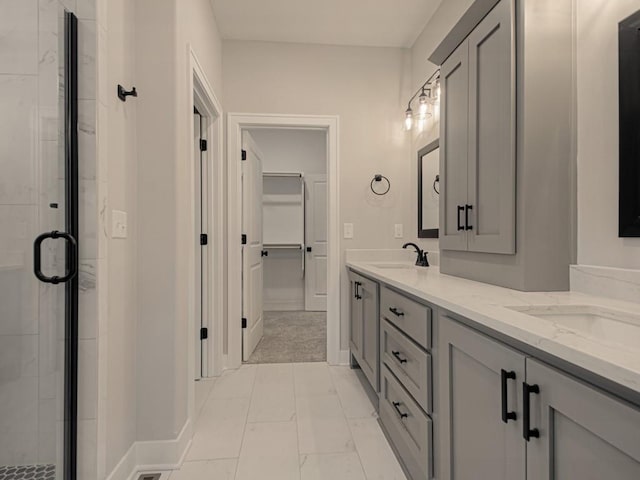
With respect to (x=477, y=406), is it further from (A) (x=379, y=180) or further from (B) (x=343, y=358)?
(A) (x=379, y=180)

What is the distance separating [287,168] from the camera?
5.22 meters

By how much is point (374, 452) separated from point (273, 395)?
881 millimetres

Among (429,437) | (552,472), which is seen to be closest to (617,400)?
(552,472)

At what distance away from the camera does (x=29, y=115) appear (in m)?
1.20

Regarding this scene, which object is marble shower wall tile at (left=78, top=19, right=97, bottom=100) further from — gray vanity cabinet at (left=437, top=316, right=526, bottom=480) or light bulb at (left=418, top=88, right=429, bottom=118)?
light bulb at (left=418, top=88, right=429, bottom=118)

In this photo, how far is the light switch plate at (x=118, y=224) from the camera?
1.44 metres

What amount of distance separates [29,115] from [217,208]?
1.55 metres

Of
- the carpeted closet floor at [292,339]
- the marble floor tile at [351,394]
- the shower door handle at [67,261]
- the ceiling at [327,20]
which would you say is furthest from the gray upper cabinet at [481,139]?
the carpeted closet floor at [292,339]

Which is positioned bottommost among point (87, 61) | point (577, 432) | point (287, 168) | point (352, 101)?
point (577, 432)

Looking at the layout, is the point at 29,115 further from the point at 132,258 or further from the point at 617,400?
the point at 617,400

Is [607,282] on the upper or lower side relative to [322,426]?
upper

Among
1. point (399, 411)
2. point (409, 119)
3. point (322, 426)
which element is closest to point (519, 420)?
point (399, 411)

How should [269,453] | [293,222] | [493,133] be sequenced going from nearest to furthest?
1. [493,133]
2. [269,453]
3. [293,222]

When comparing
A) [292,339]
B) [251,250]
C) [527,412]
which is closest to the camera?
[527,412]
